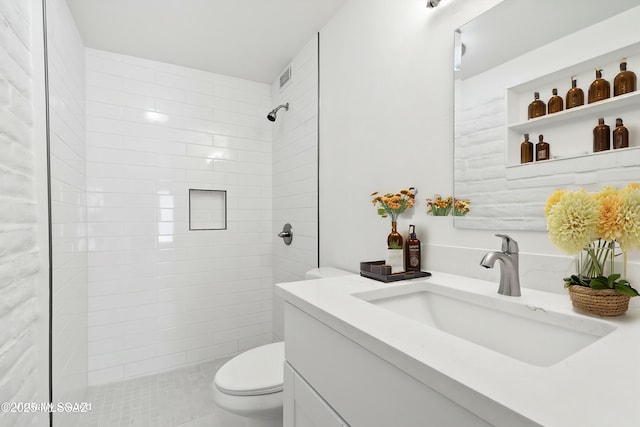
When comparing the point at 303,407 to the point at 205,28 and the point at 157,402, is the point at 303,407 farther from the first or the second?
the point at 205,28

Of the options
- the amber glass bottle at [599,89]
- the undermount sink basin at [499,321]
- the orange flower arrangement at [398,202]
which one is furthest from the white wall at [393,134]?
the amber glass bottle at [599,89]

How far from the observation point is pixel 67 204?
64.8 inches

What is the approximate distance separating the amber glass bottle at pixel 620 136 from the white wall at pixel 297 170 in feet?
5.05

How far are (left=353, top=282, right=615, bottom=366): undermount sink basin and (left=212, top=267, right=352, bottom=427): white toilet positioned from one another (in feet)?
2.36

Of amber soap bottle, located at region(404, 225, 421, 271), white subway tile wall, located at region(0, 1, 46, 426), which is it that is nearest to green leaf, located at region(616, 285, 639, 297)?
amber soap bottle, located at region(404, 225, 421, 271)

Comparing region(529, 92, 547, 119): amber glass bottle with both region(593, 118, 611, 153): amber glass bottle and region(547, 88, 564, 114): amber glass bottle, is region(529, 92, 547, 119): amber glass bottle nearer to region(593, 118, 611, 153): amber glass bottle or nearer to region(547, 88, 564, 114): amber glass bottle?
region(547, 88, 564, 114): amber glass bottle

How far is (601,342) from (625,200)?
294 millimetres

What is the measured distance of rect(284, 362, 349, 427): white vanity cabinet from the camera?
758 millimetres

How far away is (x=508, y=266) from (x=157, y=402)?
2241 millimetres

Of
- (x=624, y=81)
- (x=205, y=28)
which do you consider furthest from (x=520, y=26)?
(x=205, y=28)

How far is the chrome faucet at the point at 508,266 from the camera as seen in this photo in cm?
85

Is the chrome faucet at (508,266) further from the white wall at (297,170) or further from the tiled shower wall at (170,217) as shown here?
the tiled shower wall at (170,217)

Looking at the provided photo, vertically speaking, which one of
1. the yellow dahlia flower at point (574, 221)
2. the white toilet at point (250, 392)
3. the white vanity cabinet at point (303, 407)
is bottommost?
the white toilet at point (250, 392)

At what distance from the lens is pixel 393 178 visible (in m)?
1.45
